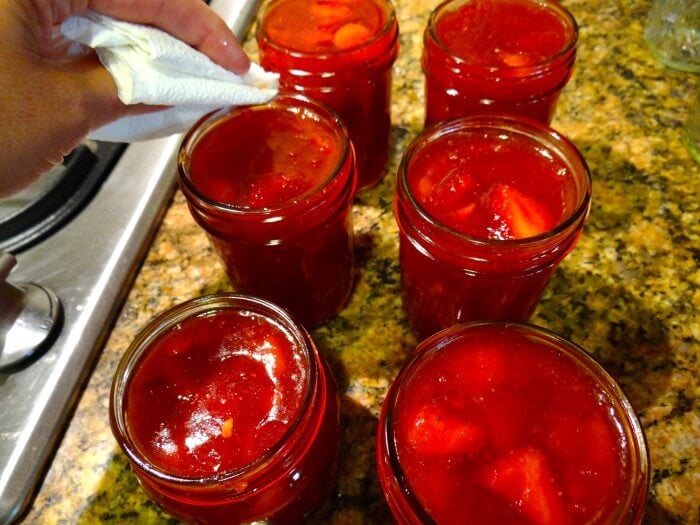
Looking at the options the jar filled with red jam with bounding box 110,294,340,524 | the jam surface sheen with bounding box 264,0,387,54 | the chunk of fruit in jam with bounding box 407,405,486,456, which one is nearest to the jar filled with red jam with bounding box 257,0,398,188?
the jam surface sheen with bounding box 264,0,387,54

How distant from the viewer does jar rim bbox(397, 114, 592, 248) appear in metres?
0.75

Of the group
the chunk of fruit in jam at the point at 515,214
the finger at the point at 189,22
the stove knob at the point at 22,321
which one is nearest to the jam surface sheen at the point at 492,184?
the chunk of fruit in jam at the point at 515,214

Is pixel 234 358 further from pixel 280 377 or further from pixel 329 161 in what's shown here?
pixel 329 161

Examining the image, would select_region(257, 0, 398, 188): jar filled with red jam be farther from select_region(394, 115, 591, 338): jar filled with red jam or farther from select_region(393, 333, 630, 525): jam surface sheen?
select_region(393, 333, 630, 525): jam surface sheen

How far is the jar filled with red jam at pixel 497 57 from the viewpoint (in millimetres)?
973

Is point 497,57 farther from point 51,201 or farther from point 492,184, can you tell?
point 51,201

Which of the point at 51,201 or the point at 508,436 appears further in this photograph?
the point at 51,201

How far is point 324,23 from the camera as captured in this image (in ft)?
3.59

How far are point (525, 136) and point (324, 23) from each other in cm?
45

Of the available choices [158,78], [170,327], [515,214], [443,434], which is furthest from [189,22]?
[443,434]

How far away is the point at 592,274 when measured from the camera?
102 centimetres

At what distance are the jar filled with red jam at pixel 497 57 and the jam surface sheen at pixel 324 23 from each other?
11cm

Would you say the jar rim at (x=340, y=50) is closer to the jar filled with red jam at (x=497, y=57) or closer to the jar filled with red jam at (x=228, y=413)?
the jar filled with red jam at (x=497, y=57)

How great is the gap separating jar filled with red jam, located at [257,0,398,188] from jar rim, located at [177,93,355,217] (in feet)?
0.22
